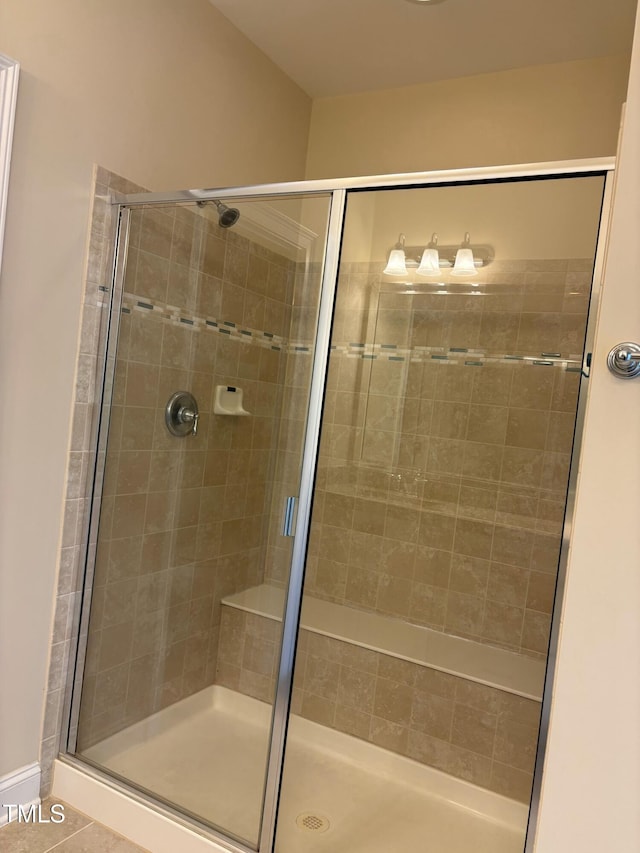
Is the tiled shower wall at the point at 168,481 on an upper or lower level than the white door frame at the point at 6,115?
lower

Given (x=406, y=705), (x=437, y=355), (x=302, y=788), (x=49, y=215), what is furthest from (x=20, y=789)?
(x=437, y=355)

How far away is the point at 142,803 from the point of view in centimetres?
191

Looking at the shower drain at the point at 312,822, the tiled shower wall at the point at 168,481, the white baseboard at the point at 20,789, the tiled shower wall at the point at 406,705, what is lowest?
the shower drain at the point at 312,822

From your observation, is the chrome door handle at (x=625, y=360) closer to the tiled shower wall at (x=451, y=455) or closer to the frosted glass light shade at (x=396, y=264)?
the tiled shower wall at (x=451, y=455)

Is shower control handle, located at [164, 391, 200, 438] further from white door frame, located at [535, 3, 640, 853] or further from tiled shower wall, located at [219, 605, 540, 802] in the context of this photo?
white door frame, located at [535, 3, 640, 853]

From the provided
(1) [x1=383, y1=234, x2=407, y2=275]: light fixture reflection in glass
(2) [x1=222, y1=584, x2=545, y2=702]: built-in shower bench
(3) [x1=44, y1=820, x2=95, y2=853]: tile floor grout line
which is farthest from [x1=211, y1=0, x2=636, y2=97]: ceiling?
(3) [x1=44, y1=820, x2=95, y2=853]: tile floor grout line

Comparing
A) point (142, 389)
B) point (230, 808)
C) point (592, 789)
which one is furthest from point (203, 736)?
point (592, 789)

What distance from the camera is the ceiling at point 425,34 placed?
226cm

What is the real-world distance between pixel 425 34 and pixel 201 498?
6.37 ft

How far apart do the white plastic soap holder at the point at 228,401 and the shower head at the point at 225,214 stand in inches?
19.5

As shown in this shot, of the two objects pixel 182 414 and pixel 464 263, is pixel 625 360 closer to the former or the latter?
pixel 182 414

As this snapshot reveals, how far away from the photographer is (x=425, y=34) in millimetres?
2445

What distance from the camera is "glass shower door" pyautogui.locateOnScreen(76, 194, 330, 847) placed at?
5.95 feet

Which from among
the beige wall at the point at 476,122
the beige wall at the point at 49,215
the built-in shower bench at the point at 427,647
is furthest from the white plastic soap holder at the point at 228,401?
the beige wall at the point at 476,122
